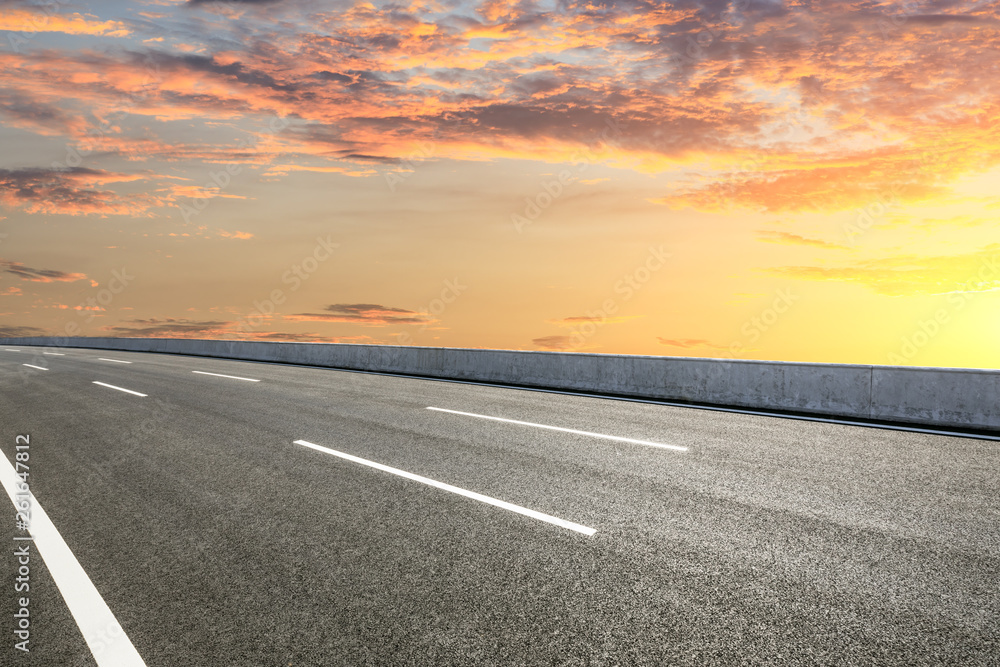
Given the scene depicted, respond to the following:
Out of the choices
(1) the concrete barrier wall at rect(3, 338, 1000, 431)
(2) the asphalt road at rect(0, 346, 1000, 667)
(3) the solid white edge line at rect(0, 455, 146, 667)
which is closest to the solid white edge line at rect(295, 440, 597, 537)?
(2) the asphalt road at rect(0, 346, 1000, 667)

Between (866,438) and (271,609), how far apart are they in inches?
311

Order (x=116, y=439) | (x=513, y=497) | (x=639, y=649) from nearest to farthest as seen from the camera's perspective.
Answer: (x=639, y=649) → (x=513, y=497) → (x=116, y=439)

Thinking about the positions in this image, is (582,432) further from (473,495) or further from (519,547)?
(519,547)

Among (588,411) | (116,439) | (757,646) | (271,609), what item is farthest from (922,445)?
(116,439)

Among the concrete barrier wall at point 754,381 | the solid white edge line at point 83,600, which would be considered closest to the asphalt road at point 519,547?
the solid white edge line at point 83,600

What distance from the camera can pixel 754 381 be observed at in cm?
1145

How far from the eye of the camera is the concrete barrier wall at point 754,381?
31.0 ft

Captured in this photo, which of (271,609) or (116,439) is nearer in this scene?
(271,609)

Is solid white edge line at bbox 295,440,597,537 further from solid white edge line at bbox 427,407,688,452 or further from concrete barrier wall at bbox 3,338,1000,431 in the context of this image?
concrete barrier wall at bbox 3,338,1000,431

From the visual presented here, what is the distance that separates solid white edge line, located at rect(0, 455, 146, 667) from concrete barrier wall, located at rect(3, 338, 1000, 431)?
10092 mm

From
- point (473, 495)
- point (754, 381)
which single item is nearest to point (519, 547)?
point (473, 495)

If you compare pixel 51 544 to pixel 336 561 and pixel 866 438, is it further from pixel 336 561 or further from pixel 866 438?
pixel 866 438

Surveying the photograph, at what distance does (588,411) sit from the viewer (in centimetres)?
1086

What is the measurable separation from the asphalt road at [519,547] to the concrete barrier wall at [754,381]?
122 cm
